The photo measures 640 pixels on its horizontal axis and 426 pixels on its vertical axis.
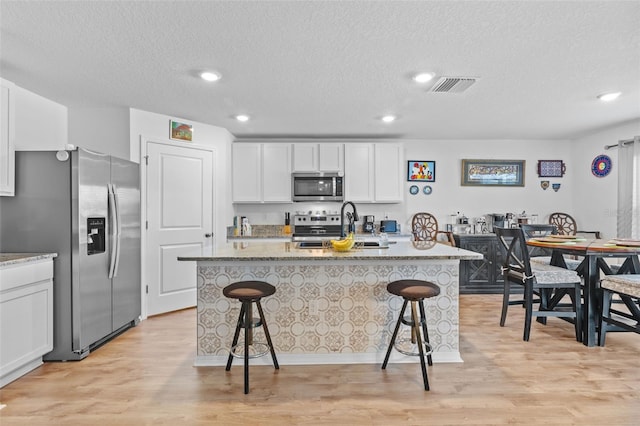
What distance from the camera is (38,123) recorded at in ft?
11.1

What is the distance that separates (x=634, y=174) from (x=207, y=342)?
5190 mm

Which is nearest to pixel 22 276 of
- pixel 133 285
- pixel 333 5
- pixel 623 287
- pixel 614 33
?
pixel 133 285

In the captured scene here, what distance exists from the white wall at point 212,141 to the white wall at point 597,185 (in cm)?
523

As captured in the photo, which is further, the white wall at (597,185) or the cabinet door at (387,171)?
the cabinet door at (387,171)

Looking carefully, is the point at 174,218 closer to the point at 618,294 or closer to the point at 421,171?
the point at 421,171

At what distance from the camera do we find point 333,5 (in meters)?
1.94

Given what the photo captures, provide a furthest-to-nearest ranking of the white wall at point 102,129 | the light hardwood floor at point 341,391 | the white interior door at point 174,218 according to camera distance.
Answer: the white interior door at point 174,218 → the white wall at point 102,129 → the light hardwood floor at point 341,391

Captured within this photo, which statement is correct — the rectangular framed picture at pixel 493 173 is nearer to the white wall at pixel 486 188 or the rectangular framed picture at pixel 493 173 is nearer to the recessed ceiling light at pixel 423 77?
the white wall at pixel 486 188

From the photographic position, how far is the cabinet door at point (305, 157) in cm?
504

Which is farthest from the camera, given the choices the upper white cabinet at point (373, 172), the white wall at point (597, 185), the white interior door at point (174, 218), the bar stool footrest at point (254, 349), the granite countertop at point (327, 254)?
the upper white cabinet at point (373, 172)

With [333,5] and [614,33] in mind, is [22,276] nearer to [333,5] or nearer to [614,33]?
[333,5]

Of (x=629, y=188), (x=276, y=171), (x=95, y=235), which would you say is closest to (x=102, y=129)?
(x=95, y=235)

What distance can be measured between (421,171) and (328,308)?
138 inches

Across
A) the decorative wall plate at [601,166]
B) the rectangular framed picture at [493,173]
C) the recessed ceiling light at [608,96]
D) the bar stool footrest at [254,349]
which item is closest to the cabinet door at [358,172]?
the rectangular framed picture at [493,173]
